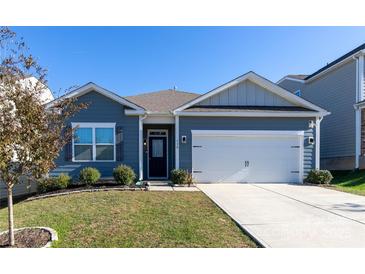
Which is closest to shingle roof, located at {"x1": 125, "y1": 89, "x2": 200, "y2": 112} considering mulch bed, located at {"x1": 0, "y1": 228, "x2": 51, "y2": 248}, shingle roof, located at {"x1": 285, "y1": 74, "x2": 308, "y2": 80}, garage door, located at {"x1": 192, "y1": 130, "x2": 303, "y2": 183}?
garage door, located at {"x1": 192, "y1": 130, "x2": 303, "y2": 183}

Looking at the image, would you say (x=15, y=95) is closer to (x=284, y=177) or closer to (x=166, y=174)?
(x=166, y=174)

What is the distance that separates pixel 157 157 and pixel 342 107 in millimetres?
11130

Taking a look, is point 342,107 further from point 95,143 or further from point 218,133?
point 95,143

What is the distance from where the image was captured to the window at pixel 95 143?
1251cm

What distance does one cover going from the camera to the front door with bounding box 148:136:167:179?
1445cm

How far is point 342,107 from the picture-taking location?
17250 mm

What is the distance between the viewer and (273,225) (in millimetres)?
6363

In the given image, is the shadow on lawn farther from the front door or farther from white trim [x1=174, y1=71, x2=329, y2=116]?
the front door

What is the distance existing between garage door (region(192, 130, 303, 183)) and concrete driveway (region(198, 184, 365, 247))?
135cm

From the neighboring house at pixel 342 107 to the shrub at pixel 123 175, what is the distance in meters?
11.8

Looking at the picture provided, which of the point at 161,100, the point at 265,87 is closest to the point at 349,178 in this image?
the point at 265,87

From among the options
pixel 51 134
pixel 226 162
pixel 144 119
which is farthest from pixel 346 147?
pixel 51 134

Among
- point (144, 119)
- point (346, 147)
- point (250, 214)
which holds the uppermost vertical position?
point (144, 119)

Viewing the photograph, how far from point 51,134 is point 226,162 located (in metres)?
9.10
